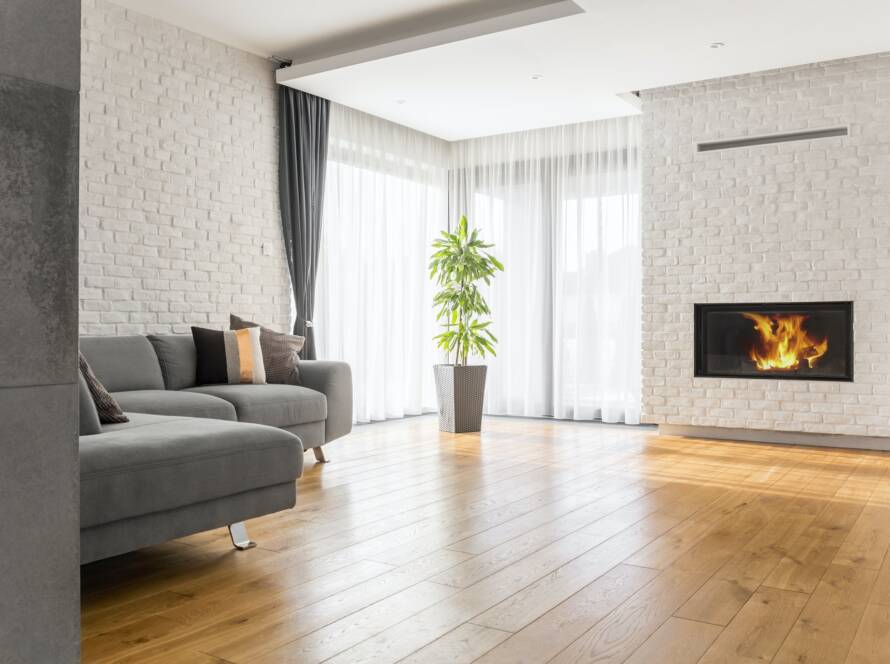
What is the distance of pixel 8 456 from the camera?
1.18 metres

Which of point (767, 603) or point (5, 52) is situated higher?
point (5, 52)

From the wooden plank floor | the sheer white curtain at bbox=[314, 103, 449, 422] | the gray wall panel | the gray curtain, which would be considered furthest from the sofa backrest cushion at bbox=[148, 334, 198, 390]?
the gray wall panel

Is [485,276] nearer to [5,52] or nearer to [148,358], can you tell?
[148,358]

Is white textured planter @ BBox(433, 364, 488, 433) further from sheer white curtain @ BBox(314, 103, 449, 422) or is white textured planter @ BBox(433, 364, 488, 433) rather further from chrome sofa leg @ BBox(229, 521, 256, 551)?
chrome sofa leg @ BBox(229, 521, 256, 551)

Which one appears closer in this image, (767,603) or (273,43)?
(767,603)

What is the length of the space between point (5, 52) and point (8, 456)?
22.9 inches

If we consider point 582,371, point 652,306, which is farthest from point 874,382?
point 582,371

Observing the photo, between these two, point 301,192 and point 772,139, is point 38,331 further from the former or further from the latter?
point 772,139

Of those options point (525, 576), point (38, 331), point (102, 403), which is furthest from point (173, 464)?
point (38, 331)

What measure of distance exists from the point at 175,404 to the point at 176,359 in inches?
31.4

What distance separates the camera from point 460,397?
6.31 meters

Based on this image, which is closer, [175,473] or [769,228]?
[175,473]

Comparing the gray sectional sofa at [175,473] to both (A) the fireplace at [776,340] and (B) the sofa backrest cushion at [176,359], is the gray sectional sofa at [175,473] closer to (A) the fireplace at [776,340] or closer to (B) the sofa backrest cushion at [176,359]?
(B) the sofa backrest cushion at [176,359]

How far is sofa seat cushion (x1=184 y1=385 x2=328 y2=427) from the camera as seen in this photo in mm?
4391
